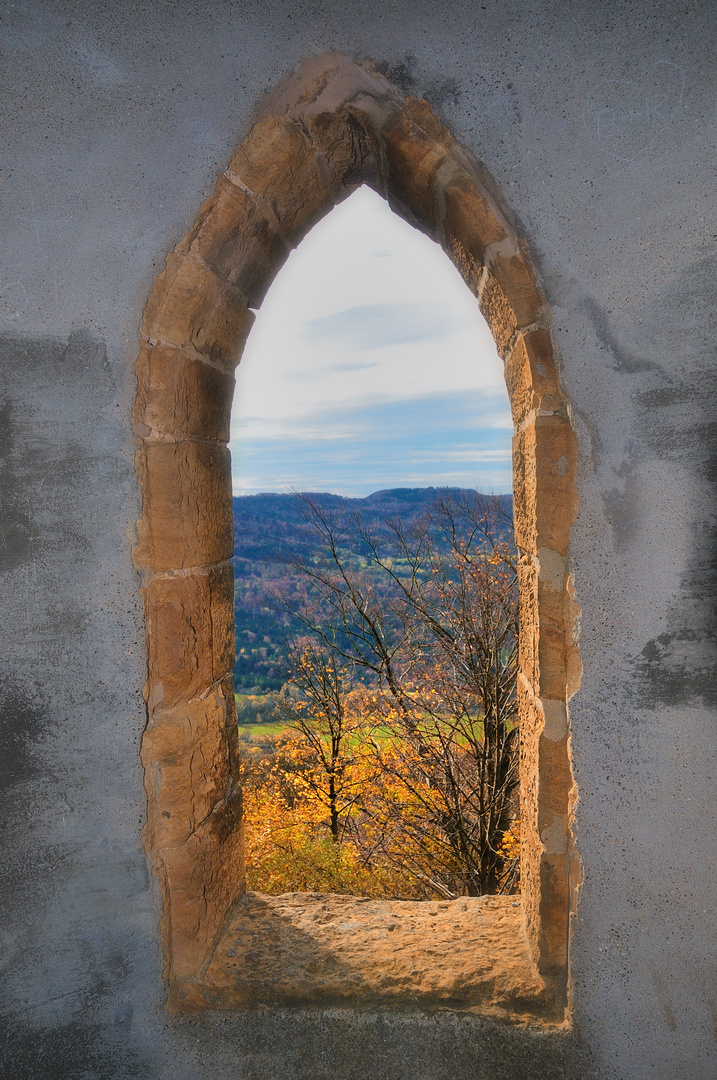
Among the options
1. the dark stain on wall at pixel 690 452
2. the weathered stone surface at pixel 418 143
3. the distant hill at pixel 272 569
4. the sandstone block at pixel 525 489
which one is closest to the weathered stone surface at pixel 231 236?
the weathered stone surface at pixel 418 143

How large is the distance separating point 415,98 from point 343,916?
2.35 metres

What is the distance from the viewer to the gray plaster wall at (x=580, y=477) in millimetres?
1447

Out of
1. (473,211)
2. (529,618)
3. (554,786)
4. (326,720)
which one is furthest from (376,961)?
(326,720)

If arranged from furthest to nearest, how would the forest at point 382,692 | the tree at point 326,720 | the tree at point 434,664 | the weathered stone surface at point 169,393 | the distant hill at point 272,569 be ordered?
the distant hill at point 272,569 < the tree at point 326,720 < the forest at point 382,692 < the tree at point 434,664 < the weathered stone surface at point 169,393

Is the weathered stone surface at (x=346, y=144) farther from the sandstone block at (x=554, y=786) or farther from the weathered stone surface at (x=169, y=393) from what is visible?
the sandstone block at (x=554, y=786)

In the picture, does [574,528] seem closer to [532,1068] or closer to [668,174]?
[668,174]

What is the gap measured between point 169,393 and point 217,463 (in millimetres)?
274

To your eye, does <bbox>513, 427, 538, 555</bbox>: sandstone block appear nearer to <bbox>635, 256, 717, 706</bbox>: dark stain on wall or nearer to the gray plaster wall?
the gray plaster wall

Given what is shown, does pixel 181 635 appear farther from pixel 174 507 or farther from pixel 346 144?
pixel 346 144

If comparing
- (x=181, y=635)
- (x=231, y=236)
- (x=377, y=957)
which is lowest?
(x=377, y=957)

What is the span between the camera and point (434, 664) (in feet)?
30.2

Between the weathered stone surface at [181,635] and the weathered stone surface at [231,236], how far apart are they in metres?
0.83

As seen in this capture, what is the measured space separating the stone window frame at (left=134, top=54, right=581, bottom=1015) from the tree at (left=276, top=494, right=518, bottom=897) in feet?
21.7

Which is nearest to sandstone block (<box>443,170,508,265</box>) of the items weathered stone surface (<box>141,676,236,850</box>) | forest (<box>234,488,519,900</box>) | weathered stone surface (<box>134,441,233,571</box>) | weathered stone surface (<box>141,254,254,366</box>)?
weathered stone surface (<box>141,254,254,366</box>)
